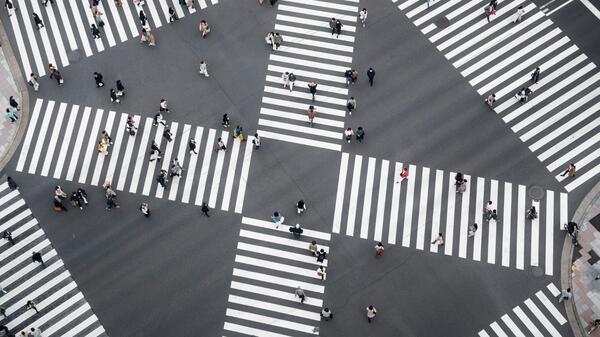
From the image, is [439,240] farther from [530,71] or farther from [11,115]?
[11,115]

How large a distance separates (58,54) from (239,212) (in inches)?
640

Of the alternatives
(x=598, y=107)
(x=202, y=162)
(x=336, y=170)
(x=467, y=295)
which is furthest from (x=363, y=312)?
(x=598, y=107)

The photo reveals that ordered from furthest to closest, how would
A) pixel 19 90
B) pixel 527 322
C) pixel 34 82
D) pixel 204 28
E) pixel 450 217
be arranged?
pixel 204 28 < pixel 19 90 < pixel 34 82 < pixel 450 217 < pixel 527 322

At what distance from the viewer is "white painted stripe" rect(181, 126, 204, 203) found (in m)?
44.8

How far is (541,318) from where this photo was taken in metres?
41.3

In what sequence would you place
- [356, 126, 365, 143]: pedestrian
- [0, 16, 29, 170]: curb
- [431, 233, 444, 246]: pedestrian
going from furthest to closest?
[0, 16, 29, 170]: curb < [356, 126, 365, 143]: pedestrian < [431, 233, 444, 246]: pedestrian

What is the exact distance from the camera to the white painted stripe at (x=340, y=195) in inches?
1728

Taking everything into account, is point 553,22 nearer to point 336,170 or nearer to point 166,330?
point 336,170

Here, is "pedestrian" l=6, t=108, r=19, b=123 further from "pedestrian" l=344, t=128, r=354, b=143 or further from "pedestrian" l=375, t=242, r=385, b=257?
"pedestrian" l=375, t=242, r=385, b=257

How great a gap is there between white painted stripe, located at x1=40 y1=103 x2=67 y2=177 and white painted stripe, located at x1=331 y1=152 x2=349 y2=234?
57.1 ft

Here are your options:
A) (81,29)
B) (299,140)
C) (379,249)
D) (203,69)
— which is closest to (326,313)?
(379,249)

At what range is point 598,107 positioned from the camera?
46688mm

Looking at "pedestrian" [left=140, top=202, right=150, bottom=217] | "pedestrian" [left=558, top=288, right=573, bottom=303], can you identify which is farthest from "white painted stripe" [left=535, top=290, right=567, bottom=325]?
"pedestrian" [left=140, top=202, right=150, bottom=217]

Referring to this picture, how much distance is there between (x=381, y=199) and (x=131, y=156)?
50.1 feet
